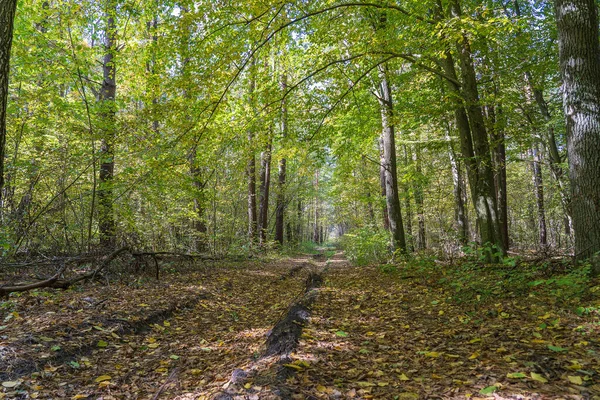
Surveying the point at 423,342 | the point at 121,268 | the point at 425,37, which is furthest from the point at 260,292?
the point at 425,37

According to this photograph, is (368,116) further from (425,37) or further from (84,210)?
(84,210)

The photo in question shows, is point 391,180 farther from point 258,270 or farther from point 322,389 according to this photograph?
point 322,389

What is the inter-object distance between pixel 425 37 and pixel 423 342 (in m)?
5.93

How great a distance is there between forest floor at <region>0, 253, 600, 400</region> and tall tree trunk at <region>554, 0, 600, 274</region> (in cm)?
96

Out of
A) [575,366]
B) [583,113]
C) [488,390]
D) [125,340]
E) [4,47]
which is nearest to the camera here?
[488,390]

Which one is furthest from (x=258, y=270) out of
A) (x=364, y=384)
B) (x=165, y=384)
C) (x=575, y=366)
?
(x=575, y=366)

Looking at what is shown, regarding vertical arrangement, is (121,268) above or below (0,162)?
below

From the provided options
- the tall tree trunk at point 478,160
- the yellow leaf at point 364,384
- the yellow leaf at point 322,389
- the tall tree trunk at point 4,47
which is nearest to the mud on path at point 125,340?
the yellow leaf at point 322,389

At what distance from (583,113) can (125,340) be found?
6.61 metres

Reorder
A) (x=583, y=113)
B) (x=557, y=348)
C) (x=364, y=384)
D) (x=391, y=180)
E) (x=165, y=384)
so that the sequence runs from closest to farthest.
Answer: (x=364, y=384)
(x=557, y=348)
(x=165, y=384)
(x=583, y=113)
(x=391, y=180)

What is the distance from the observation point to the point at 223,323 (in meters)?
4.94

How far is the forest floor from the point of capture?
102 inches

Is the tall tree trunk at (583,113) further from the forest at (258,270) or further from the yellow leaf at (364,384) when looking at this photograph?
the yellow leaf at (364,384)

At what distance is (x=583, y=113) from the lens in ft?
14.6
